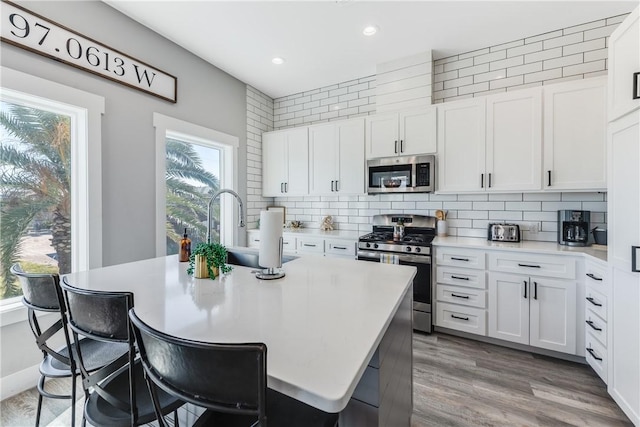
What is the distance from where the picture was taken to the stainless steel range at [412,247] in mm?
2789

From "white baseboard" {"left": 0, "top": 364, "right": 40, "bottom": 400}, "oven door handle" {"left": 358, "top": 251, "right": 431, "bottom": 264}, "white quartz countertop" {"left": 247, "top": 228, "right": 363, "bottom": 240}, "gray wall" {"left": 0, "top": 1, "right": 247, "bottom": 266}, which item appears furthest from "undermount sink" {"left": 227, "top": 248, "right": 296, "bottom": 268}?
"white baseboard" {"left": 0, "top": 364, "right": 40, "bottom": 400}

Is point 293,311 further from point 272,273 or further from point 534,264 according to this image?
point 534,264

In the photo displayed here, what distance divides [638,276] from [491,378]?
1.16 m

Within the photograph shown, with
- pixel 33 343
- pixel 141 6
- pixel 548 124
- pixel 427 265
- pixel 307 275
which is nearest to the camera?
pixel 307 275

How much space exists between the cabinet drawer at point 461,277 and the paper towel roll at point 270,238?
6.42 feet

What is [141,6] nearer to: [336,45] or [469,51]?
[336,45]

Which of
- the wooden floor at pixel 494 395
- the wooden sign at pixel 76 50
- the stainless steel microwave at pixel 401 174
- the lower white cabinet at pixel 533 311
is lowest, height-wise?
the wooden floor at pixel 494 395

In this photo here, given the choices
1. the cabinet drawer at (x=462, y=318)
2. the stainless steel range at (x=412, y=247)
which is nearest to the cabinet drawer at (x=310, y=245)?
the stainless steel range at (x=412, y=247)

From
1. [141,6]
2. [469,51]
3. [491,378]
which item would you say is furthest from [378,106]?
[491,378]

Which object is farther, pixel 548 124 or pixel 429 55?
pixel 429 55

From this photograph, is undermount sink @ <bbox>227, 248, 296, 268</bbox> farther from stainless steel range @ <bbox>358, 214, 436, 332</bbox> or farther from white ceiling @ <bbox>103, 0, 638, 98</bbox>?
white ceiling @ <bbox>103, 0, 638, 98</bbox>

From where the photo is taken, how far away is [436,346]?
2602 mm

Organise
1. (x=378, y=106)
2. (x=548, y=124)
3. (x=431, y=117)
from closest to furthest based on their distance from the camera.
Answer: (x=548, y=124) → (x=431, y=117) → (x=378, y=106)

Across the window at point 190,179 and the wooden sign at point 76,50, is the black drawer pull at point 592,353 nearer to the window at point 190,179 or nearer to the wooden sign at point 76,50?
the window at point 190,179
